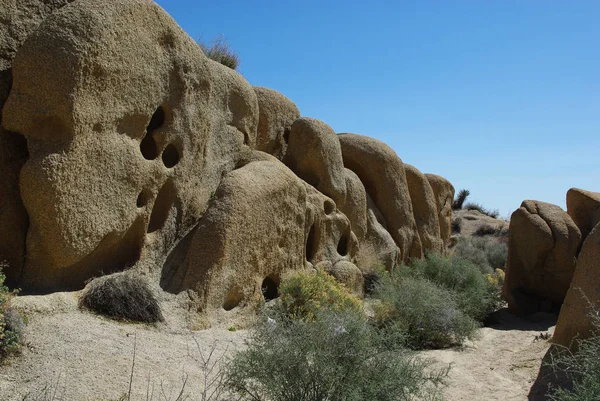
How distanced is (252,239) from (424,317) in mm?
2957

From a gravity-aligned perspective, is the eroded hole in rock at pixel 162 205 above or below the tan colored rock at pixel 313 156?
below

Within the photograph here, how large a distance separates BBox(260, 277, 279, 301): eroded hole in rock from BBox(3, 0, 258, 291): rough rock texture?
1.57 m

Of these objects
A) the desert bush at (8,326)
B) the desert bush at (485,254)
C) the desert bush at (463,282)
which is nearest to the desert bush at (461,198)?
the desert bush at (485,254)

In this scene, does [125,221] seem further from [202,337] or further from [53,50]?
[53,50]

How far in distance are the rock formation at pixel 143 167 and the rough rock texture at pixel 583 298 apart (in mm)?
3797

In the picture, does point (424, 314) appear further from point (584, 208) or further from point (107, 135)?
point (584, 208)

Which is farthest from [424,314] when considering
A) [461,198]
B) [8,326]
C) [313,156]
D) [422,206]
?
[461,198]

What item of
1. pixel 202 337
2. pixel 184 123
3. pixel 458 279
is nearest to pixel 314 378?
pixel 202 337

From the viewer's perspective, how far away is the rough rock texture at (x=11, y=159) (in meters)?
5.99

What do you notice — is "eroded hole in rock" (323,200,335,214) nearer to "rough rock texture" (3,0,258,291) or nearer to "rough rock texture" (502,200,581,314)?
"rough rock texture" (3,0,258,291)

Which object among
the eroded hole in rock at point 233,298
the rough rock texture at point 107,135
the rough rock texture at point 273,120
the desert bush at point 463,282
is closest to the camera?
the rough rock texture at point 107,135

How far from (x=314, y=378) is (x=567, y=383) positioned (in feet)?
10.5

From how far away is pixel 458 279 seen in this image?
12141 mm

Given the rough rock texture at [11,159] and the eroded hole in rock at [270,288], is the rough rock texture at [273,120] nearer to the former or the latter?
the eroded hole in rock at [270,288]
